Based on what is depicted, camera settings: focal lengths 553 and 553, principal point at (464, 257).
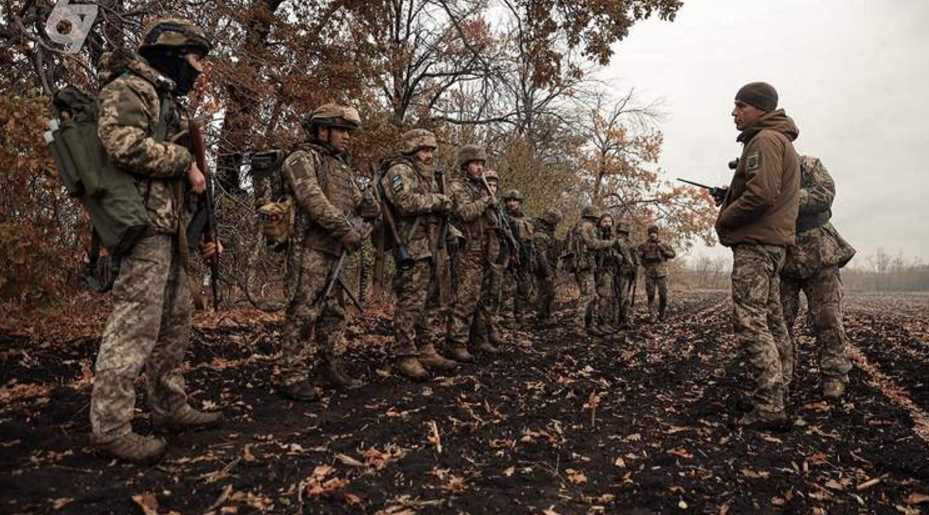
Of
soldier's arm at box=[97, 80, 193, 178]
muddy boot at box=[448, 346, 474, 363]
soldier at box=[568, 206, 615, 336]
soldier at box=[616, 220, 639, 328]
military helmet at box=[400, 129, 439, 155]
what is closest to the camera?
soldier's arm at box=[97, 80, 193, 178]

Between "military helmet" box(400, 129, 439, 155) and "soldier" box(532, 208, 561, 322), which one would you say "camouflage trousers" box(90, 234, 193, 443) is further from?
"soldier" box(532, 208, 561, 322)

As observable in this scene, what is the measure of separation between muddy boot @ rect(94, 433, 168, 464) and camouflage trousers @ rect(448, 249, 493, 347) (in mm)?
3990

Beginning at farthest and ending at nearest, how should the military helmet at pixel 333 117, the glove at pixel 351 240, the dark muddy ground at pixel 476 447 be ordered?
the military helmet at pixel 333 117 → the glove at pixel 351 240 → the dark muddy ground at pixel 476 447

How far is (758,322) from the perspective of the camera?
14.0ft

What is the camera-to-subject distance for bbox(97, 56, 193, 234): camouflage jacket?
285cm

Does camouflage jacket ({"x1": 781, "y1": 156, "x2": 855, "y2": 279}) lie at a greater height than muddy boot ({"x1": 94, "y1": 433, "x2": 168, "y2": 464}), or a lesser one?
greater

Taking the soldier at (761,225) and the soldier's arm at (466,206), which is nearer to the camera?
the soldier at (761,225)

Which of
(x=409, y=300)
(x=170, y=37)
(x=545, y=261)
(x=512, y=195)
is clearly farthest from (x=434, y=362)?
(x=545, y=261)

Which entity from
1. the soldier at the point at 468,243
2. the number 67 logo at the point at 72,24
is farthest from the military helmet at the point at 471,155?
the number 67 logo at the point at 72,24

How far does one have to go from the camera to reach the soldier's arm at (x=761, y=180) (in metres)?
4.09

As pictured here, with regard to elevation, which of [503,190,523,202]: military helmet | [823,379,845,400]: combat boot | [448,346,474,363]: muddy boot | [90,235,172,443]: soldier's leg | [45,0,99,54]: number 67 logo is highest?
[45,0,99,54]: number 67 logo

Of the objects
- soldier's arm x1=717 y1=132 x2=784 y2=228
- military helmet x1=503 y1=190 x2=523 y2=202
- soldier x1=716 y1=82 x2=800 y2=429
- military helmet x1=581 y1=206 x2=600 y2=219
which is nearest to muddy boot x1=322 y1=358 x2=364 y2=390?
soldier x1=716 y1=82 x2=800 y2=429

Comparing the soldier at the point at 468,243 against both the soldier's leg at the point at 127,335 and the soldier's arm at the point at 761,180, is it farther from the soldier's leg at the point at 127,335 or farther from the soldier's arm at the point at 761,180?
the soldier's leg at the point at 127,335

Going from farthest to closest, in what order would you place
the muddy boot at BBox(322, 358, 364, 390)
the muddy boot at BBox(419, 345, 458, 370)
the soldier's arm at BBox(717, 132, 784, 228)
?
the muddy boot at BBox(419, 345, 458, 370)
the muddy boot at BBox(322, 358, 364, 390)
the soldier's arm at BBox(717, 132, 784, 228)
